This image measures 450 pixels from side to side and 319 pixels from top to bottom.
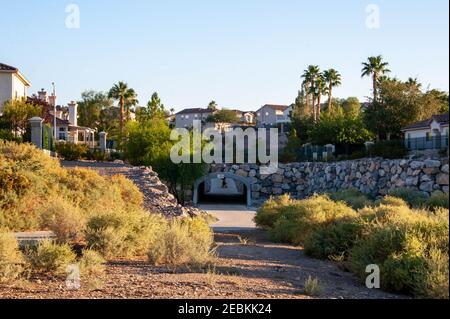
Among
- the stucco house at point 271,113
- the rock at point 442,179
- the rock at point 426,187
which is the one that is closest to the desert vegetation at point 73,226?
the rock at point 442,179

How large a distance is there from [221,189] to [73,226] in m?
54.0

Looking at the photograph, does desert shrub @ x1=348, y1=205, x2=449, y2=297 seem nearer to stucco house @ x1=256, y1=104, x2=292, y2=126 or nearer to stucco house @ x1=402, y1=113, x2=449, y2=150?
stucco house @ x1=402, y1=113, x2=449, y2=150

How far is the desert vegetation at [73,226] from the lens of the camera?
9.99m

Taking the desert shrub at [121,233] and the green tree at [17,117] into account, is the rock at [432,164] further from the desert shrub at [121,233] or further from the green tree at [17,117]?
the green tree at [17,117]

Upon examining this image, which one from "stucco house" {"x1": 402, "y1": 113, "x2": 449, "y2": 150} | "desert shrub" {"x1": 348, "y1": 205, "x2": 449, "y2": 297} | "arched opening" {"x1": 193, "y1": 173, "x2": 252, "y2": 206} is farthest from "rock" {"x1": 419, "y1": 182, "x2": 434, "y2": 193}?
"desert shrub" {"x1": 348, "y1": 205, "x2": 449, "y2": 297}

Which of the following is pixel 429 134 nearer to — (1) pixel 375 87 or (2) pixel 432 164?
(2) pixel 432 164

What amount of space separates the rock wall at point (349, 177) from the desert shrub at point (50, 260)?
15920 millimetres

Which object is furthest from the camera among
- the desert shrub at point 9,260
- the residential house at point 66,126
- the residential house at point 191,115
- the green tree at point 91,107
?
the residential house at point 191,115

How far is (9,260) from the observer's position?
31.1ft

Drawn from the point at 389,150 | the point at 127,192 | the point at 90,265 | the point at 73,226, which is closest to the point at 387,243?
the point at 90,265

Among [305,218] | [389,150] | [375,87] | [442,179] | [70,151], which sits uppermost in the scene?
[375,87]

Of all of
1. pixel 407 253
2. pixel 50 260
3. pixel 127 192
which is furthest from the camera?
pixel 127 192

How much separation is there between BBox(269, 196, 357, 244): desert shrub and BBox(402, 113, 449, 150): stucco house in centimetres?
1791

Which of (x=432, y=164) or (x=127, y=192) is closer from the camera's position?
(x=127, y=192)
